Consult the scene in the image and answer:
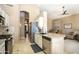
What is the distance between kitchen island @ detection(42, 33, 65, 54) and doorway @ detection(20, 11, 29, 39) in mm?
370

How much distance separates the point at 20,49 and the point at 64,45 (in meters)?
0.75

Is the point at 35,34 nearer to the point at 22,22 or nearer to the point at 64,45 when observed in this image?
the point at 22,22

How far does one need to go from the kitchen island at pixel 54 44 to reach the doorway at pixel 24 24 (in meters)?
0.37

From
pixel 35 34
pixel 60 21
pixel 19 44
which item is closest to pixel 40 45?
pixel 35 34

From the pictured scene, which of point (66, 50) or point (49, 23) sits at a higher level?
point (49, 23)

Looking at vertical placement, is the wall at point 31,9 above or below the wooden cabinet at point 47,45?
above

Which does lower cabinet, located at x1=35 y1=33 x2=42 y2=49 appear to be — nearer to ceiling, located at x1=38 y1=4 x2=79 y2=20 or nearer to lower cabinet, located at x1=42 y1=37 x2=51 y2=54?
lower cabinet, located at x1=42 y1=37 x2=51 y2=54

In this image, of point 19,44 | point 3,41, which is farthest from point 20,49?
point 3,41

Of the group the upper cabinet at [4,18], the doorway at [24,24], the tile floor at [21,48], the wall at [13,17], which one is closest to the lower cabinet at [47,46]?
the tile floor at [21,48]

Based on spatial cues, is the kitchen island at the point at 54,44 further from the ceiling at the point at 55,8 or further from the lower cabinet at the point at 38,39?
the ceiling at the point at 55,8

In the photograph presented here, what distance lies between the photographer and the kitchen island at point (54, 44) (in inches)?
91.5

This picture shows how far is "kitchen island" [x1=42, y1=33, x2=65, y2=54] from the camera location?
7.63ft
